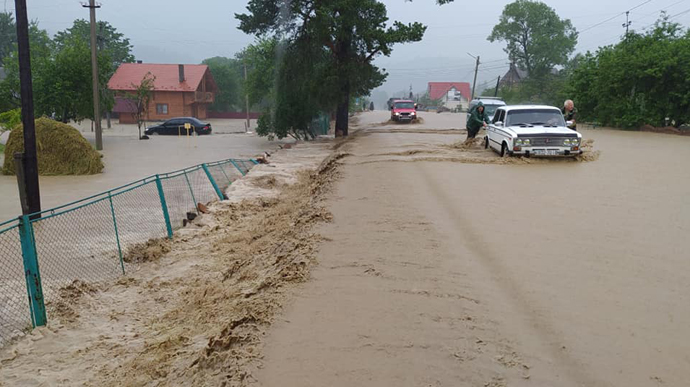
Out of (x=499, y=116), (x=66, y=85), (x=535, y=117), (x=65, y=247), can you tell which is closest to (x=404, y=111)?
(x=66, y=85)

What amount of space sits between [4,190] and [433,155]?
12931mm

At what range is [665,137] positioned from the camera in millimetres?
23469

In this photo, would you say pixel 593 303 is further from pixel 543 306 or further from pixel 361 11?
pixel 361 11

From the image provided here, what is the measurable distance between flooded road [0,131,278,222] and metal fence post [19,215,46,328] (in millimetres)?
8120

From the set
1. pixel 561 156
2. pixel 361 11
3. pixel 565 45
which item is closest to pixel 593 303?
pixel 561 156

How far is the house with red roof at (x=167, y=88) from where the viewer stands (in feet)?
216

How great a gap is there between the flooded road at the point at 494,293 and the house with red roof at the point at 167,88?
60113 mm

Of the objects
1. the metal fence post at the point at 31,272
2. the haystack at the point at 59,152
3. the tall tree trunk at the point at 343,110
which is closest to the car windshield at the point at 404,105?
the tall tree trunk at the point at 343,110

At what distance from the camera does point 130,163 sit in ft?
82.7

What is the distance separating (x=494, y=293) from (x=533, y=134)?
9.99 metres

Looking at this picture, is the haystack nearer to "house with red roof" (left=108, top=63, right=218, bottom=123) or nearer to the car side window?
the car side window

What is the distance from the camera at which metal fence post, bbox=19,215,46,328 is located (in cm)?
566

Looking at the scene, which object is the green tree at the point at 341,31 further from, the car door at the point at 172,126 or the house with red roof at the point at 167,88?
the house with red roof at the point at 167,88

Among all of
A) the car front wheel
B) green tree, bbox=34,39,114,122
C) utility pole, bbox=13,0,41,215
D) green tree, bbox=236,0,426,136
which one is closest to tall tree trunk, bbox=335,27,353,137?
green tree, bbox=236,0,426,136
